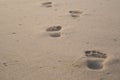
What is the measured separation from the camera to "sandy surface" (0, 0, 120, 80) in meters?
2.38

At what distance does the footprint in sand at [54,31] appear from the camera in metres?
3.03

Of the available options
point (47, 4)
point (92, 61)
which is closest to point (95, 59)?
point (92, 61)

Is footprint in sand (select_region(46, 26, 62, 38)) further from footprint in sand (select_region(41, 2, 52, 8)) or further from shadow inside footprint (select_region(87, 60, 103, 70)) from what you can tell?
footprint in sand (select_region(41, 2, 52, 8))

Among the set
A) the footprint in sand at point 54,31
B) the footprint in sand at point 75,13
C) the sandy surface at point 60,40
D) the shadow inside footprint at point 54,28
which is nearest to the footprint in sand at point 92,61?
the sandy surface at point 60,40

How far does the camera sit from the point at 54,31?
3.12 metres

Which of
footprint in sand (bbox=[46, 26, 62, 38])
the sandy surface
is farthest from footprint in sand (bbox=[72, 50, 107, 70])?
footprint in sand (bbox=[46, 26, 62, 38])

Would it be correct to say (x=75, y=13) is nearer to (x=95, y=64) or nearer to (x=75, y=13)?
(x=75, y=13)

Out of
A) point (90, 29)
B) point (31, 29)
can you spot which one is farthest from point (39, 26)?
point (90, 29)

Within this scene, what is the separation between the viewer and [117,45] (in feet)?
9.00

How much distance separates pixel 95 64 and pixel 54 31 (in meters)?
0.83

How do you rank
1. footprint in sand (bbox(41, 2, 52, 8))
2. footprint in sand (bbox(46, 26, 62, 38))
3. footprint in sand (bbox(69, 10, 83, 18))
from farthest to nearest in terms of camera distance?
footprint in sand (bbox(41, 2, 52, 8)) → footprint in sand (bbox(69, 10, 83, 18)) → footprint in sand (bbox(46, 26, 62, 38))

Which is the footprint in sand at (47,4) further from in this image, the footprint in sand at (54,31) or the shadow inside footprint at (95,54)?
the shadow inside footprint at (95,54)

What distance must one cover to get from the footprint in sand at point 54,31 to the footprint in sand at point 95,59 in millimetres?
531

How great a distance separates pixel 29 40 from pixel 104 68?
37.8 inches
